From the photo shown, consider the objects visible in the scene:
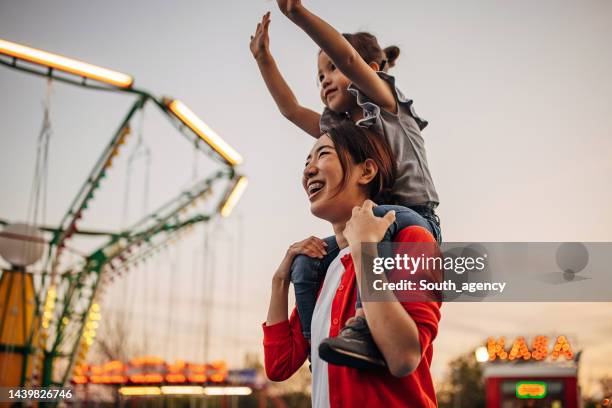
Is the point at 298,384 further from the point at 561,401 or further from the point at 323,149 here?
the point at 323,149

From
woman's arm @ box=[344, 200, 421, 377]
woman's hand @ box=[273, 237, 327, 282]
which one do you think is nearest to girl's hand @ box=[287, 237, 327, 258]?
woman's hand @ box=[273, 237, 327, 282]

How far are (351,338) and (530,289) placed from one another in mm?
951

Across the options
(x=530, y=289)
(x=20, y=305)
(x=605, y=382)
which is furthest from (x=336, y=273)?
(x=20, y=305)

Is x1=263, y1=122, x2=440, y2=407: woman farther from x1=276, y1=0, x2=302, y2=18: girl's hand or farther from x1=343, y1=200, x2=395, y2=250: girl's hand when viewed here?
x1=276, y1=0, x2=302, y2=18: girl's hand

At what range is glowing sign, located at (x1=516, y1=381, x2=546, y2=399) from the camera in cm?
805

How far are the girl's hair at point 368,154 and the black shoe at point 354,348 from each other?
1.25 ft

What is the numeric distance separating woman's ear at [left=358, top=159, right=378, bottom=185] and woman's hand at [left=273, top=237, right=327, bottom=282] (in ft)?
0.59

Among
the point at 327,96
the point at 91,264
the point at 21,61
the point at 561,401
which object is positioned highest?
the point at 21,61

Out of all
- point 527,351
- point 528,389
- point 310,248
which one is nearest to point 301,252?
point 310,248

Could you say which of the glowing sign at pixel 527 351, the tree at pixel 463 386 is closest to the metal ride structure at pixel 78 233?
the glowing sign at pixel 527 351

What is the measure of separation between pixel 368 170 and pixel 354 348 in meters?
0.48

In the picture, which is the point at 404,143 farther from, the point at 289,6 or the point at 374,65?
the point at 289,6

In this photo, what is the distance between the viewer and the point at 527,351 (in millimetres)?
8398

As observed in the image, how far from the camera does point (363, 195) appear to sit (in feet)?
4.81
